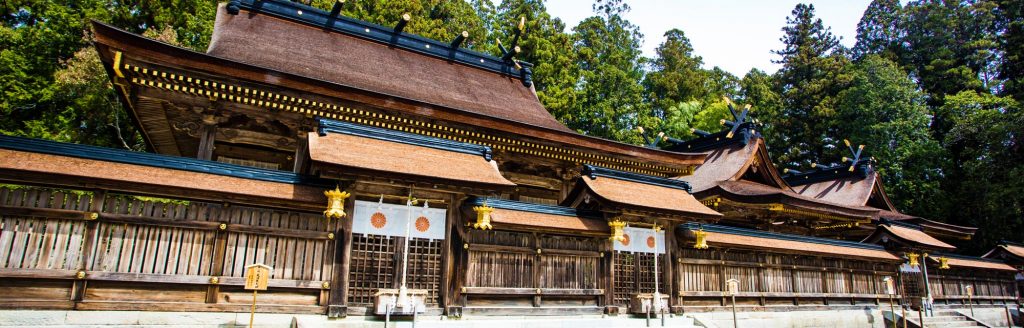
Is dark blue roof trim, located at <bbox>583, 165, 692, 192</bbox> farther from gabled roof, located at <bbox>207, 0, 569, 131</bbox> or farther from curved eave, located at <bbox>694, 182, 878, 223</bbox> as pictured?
curved eave, located at <bbox>694, 182, 878, 223</bbox>

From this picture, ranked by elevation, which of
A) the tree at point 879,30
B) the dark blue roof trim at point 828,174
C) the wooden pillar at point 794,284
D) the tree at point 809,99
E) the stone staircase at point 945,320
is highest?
the tree at point 879,30

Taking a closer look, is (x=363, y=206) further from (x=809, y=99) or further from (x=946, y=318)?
(x=809, y=99)

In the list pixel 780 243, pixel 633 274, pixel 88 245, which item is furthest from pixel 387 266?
pixel 780 243

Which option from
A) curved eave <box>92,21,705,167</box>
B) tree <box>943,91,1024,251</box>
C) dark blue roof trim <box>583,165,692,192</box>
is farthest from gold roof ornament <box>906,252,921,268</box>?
tree <box>943,91,1024,251</box>

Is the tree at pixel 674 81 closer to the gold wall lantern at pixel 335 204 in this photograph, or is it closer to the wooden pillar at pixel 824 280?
the wooden pillar at pixel 824 280

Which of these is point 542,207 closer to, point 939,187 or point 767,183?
point 767,183

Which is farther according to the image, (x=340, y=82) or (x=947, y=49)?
(x=947, y=49)

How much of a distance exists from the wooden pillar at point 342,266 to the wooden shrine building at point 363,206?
41 mm

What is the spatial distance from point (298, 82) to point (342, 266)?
185 inches

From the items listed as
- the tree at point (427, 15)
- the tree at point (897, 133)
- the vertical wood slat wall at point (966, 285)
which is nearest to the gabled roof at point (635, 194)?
the vertical wood slat wall at point (966, 285)

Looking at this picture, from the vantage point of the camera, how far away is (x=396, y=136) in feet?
40.1

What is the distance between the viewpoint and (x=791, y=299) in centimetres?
1814

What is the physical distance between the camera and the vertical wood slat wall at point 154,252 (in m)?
9.06

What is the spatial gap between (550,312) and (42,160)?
392 inches
